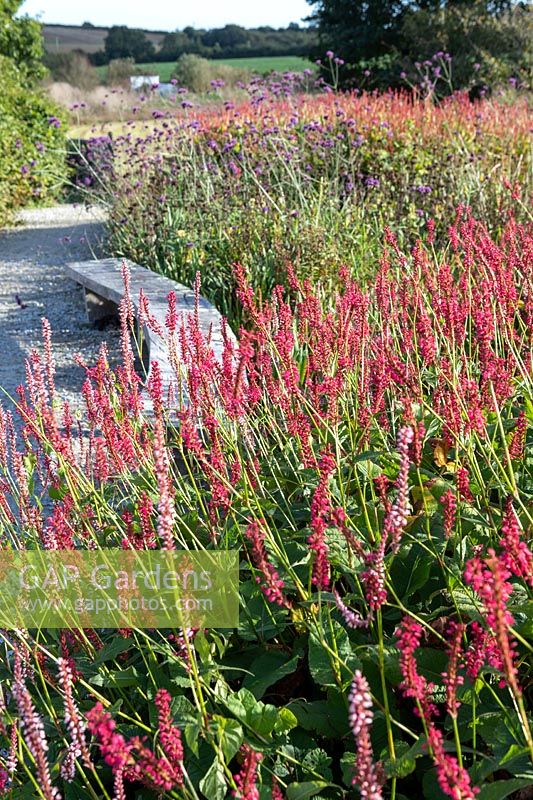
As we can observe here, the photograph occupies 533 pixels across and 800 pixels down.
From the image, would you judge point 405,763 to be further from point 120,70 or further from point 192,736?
point 120,70

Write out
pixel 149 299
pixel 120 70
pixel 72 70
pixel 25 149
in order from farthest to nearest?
pixel 120 70 < pixel 72 70 < pixel 25 149 < pixel 149 299

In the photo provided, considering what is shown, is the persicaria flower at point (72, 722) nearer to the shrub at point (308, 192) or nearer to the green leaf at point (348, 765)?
the green leaf at point (348, 765)

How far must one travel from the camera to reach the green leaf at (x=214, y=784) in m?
1.57

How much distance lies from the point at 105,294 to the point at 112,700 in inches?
168

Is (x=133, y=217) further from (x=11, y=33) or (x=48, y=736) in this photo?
(x=11, y=33)

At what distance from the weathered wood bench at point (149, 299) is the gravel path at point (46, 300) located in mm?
253

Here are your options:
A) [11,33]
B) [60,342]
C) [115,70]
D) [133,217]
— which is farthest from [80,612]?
[115,70]

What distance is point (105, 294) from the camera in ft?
19.8

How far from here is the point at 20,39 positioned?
2133cm

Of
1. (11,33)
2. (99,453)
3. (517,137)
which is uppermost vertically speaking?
(11,33)

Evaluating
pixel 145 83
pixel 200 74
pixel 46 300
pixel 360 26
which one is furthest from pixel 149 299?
pixel 200 74

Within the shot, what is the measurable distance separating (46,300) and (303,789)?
6.82 metres

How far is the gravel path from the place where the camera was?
5.87m

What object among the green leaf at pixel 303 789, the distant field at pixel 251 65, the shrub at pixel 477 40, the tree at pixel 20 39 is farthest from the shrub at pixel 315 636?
the distant field at pixel 251 65
